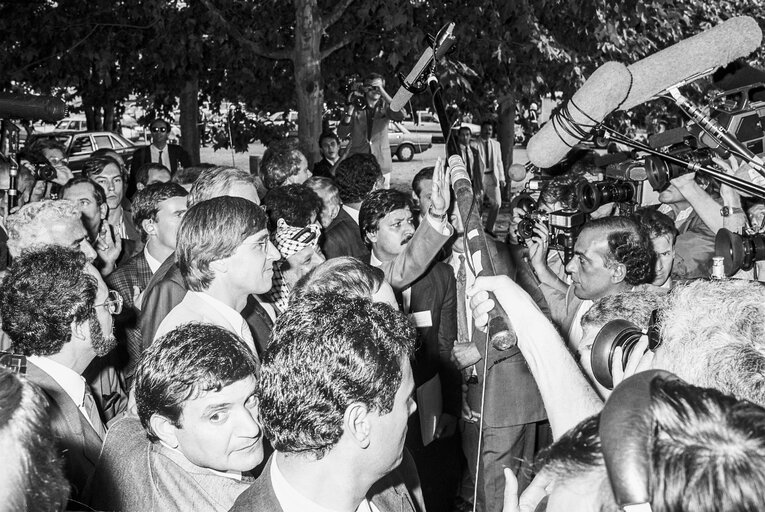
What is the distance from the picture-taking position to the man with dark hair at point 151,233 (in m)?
4.84

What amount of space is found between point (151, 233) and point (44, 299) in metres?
1.95

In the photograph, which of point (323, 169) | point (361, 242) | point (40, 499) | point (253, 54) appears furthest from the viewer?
point (253, 54)

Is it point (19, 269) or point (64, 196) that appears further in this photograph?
point (64, 196)

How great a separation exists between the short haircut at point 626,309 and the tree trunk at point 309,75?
7917mm

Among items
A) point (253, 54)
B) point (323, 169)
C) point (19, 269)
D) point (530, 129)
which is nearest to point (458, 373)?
point (19, 269)

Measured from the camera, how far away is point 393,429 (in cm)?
217

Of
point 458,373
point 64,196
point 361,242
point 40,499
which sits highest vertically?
point 64,196

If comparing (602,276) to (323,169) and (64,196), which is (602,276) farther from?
(323,169)

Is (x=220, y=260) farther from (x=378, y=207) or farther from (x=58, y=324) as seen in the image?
(x=378, y=207)

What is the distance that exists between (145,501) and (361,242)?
346 cm

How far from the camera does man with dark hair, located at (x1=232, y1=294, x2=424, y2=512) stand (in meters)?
2.07

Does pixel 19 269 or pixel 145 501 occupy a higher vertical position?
pixel 19 269

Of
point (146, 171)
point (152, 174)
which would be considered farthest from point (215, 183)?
point (146, 171)

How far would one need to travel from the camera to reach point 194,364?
97.0 inches
